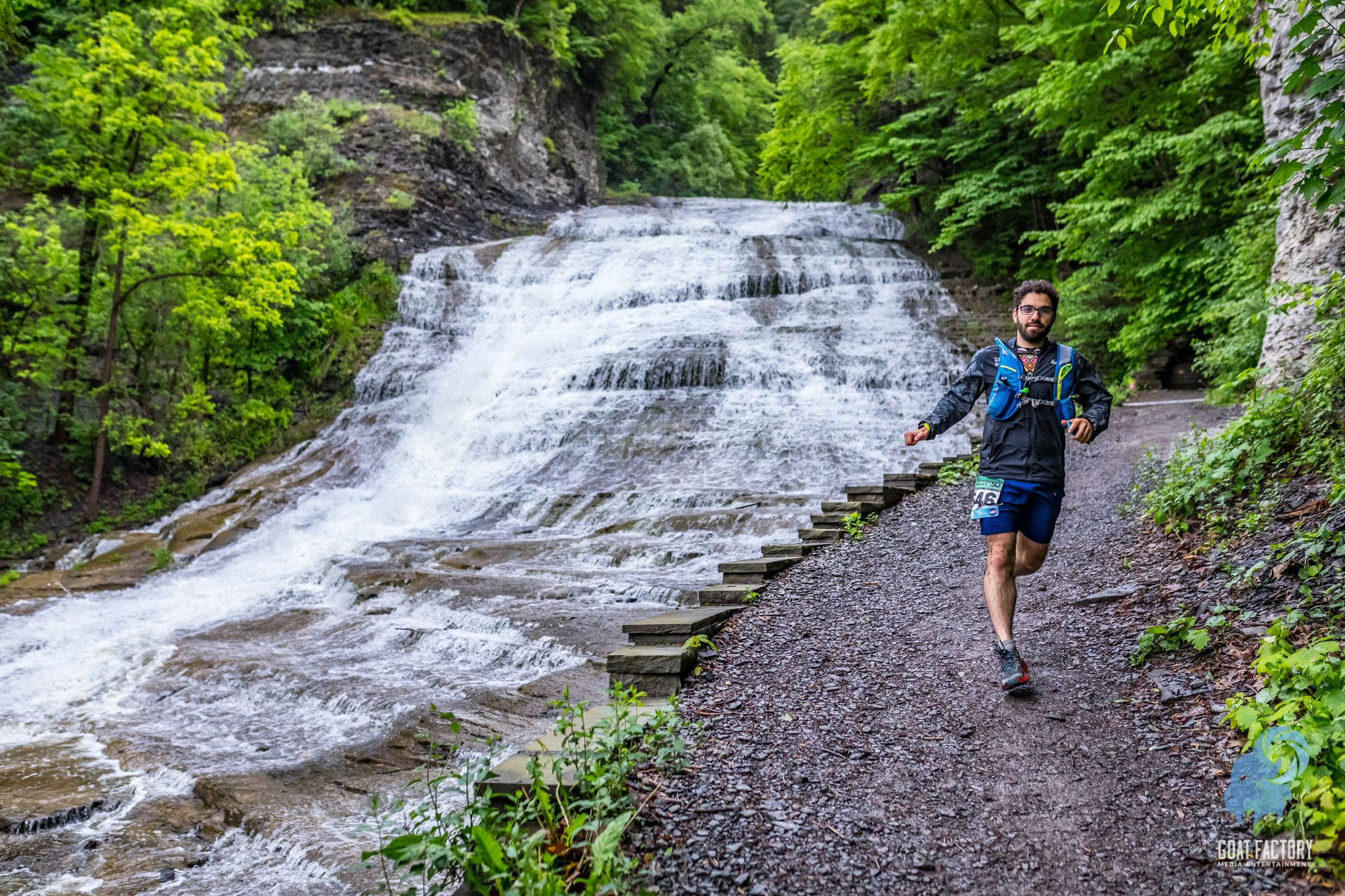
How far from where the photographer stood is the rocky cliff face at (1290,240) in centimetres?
731

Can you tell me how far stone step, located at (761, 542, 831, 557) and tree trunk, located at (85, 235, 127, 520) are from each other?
37.1 ft

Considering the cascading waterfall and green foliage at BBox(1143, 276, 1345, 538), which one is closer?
green foliage at BBox(1143, 276, 1345, 538)

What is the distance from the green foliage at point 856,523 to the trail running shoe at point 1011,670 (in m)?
3.04

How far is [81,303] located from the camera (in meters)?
12.7

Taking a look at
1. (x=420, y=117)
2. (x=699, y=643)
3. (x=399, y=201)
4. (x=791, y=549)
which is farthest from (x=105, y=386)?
(x=420, y=117)

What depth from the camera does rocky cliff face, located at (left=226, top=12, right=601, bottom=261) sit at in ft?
66.3

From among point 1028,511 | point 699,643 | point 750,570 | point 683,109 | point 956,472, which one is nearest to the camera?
point 1028,511

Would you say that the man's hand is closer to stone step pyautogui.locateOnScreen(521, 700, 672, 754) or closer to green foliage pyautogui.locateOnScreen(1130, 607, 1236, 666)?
green foliage pyautogui.locateOnScreen(1130, 607, 1236, 666)

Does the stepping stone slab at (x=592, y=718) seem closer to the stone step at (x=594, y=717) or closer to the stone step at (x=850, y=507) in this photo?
the stone step at (x=594, y=717)

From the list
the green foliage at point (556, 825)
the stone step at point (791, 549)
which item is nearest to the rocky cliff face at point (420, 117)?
the stone step at point (791, 549)

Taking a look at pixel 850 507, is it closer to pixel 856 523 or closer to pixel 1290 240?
pixel 856 523

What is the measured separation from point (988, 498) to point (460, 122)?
2284cm

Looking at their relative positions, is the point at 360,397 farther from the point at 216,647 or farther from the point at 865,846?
the point at 865,846

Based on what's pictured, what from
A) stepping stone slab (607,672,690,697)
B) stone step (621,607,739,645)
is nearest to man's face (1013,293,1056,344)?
stone step (621,607,739,645)
